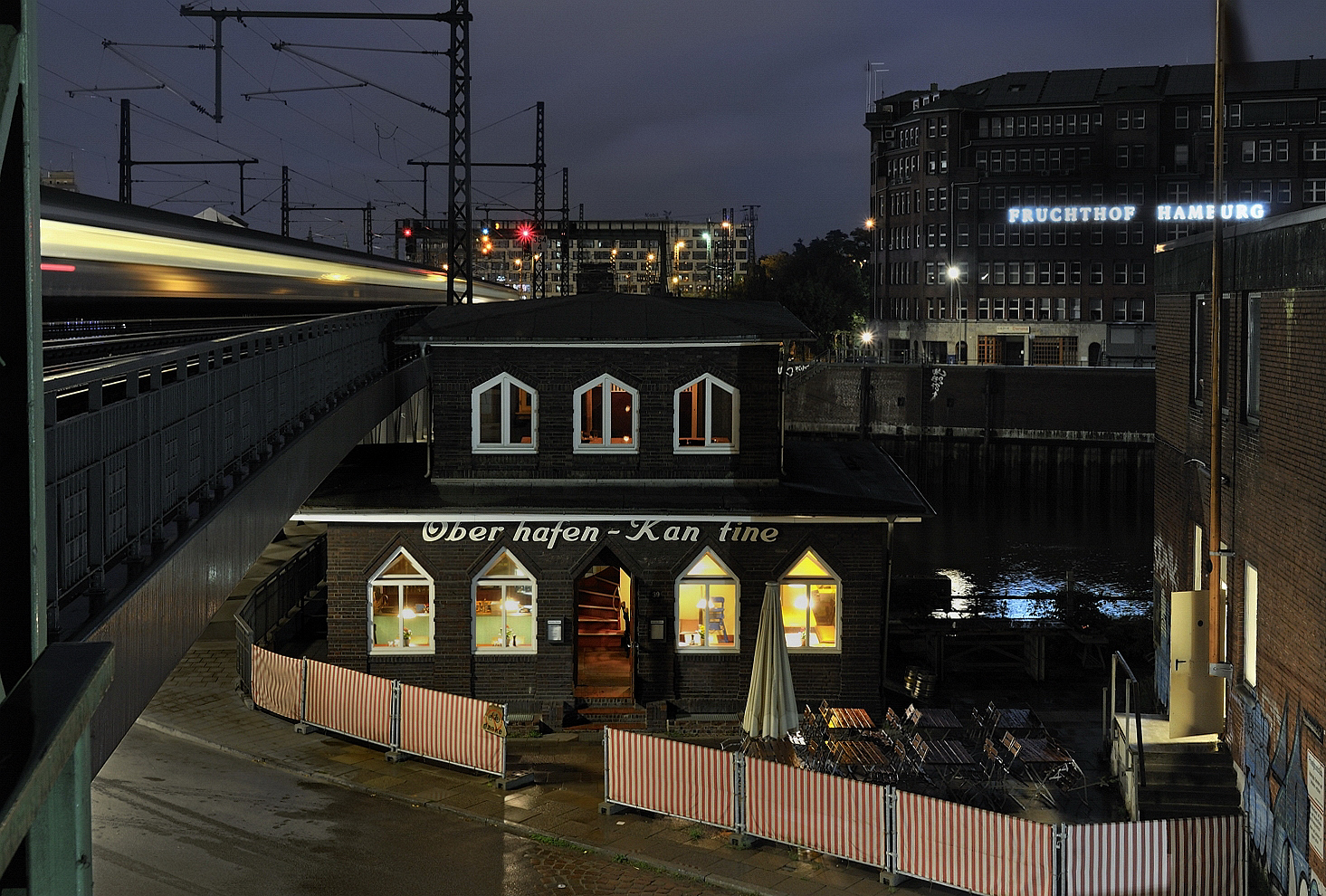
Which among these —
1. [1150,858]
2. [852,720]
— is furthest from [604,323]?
[1150,858]

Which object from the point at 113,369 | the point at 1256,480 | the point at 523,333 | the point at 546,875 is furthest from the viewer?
the point at 523,333

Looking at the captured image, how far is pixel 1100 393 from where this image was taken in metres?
79.9

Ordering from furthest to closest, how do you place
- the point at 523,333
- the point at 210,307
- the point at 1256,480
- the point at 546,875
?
1. the point at 523,333
2. the point at 210,307
3. the point at 1256,480
4. the point at 546,875

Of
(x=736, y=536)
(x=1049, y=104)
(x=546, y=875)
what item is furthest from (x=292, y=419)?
(x=1049, y=104)

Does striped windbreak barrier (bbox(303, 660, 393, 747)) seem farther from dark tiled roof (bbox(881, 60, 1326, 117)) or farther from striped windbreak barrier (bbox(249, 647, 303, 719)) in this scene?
dark tiled roof (bbox(881, 60, 1326, 117))

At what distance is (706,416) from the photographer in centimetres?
2395

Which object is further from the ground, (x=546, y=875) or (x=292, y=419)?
(x=292, y=419)

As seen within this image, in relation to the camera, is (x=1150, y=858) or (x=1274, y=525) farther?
(x=1274, y=525)

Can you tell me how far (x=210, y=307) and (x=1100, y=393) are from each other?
220 ft

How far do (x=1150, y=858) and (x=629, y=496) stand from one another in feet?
36.6

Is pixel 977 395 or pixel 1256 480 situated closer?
pixel 1256 480

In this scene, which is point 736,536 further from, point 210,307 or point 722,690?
point 210,307

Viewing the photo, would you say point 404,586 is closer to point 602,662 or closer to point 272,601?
point 602,662

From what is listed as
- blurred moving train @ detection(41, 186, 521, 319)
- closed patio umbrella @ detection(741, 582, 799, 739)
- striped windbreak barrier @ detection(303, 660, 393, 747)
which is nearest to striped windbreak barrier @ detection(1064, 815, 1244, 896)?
closed patio umbrella @ detection(741, 582, 799, 739)
